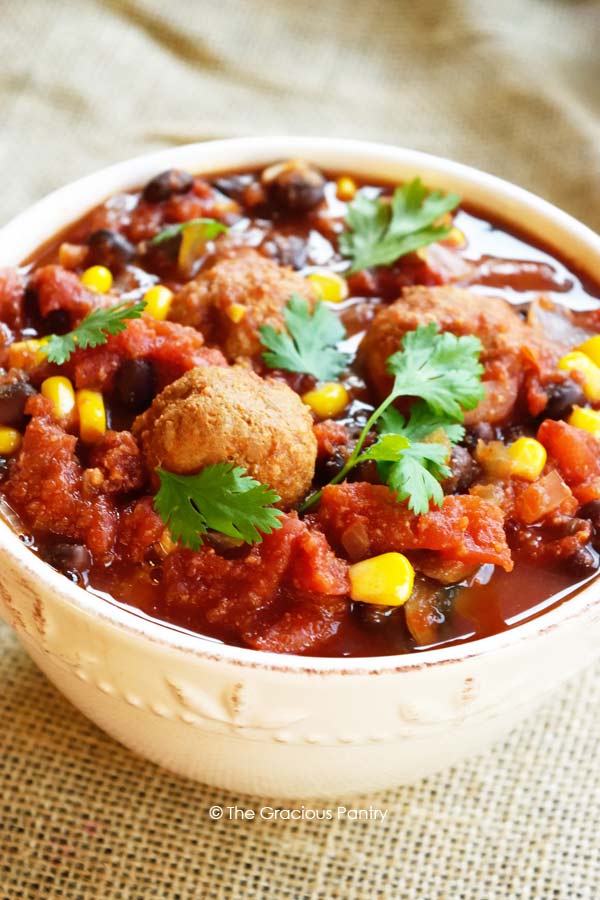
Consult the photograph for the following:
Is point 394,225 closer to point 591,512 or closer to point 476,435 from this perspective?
point 476,435

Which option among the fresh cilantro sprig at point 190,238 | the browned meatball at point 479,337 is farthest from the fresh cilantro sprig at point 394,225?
the fresh cilantro sprig at point 190,238

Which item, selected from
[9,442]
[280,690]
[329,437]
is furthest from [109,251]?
[280,690]

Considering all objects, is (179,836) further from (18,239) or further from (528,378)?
(18,239)

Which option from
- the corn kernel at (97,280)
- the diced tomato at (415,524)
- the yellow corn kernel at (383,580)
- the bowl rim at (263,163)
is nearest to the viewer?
the bowl rim at (263,163)

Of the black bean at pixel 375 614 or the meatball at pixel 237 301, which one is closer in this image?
the black bean at pixel 375 614

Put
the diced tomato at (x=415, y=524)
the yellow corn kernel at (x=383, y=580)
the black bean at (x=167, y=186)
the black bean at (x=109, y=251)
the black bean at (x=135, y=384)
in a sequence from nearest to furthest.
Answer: the yellow corn kernel at (x=383, y=580)
the diced tomato at (x=415, y=524)
the black bean at (x=135, y=384)
the black bean at (x=109, y=251)
the black bean at (x=167, y=186)

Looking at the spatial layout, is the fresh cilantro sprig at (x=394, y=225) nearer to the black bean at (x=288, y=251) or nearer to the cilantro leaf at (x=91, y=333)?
the black bean at (x=288, y=251)

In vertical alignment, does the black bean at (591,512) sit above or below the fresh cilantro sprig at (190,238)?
above
